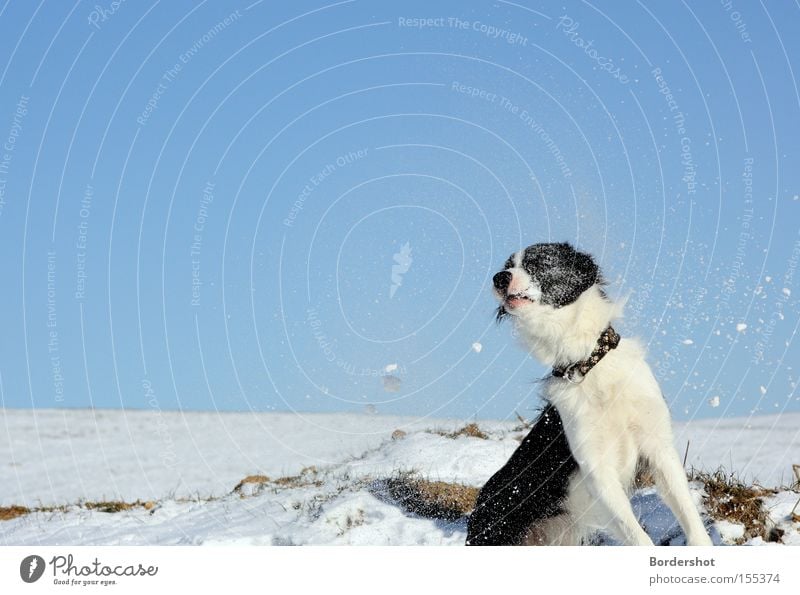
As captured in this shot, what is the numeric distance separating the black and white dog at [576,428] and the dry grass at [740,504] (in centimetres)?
90

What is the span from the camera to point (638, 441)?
621 centimetres

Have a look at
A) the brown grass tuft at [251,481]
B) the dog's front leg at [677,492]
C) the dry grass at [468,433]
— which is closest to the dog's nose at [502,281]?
the dog's front leg at [677,492]

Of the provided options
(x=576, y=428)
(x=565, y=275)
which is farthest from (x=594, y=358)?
A: (x=565, y=275)

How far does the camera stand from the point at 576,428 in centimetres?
625

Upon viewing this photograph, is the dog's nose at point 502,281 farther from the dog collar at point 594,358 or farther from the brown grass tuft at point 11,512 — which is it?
the brown grass tuft at point 11,512

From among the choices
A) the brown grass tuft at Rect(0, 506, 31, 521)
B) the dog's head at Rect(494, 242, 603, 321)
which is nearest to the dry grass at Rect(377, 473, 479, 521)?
the dog's head at Rect(494, 242, 603, 321)

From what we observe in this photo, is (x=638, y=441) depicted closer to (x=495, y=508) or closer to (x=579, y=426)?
(x=579, y=426)

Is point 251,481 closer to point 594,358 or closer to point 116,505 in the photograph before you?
point 116,505

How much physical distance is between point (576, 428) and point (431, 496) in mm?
2238

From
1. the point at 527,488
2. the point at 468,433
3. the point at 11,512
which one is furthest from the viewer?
the point at 11,512

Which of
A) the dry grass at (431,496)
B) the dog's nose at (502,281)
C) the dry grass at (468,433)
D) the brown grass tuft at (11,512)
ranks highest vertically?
the dog's nose at (502,281)

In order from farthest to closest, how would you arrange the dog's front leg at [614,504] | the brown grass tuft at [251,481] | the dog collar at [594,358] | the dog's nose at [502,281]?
the brown grass tuft at [251,481] < the dog's nose at [502,281] < the dog collar at [594,358] < the dog's front leg at [614,504]

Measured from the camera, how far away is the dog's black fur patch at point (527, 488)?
650 centimetres
